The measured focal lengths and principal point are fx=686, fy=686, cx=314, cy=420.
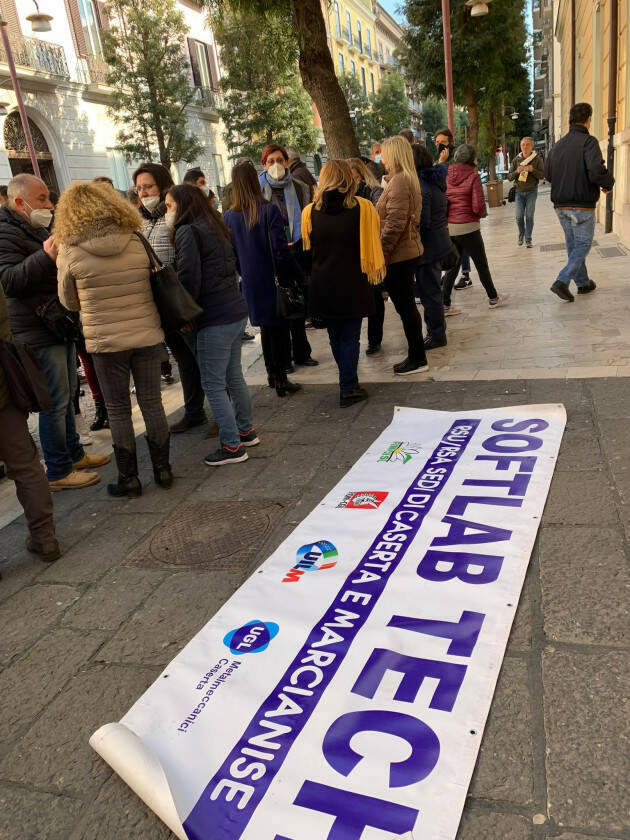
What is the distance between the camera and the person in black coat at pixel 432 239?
6.01 meters

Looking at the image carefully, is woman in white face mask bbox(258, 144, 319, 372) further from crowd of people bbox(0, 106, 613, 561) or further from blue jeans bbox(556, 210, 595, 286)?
blue jeans bbox(556, 210, 595, 286)

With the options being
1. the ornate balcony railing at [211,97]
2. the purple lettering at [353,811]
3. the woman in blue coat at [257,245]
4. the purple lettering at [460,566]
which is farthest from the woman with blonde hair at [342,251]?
the ornate balcony railing at [211,97]

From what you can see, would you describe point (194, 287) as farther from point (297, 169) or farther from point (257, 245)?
point (297, 169)

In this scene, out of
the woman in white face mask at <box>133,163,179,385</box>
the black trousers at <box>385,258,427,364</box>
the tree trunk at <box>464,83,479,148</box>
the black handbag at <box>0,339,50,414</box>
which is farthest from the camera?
the tree trunk at <box>464,83,479,148</box>

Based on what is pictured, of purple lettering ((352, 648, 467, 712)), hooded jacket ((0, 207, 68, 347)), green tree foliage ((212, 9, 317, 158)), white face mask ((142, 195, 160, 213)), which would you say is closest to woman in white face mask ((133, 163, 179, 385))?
white face mask ((142, 195, 160, 213))

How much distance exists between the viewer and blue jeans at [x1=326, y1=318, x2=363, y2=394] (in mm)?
5109

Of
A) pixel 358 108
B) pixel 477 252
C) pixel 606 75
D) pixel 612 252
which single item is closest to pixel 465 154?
pixel 477 252

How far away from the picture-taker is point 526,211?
12.3 m

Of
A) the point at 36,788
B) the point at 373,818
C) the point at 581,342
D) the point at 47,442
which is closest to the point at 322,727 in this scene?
the point at 373,818

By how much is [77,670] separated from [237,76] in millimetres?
29448

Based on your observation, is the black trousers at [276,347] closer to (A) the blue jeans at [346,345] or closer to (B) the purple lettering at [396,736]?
(A) the blue jeans at [346,345]

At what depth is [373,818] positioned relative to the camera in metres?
1.76

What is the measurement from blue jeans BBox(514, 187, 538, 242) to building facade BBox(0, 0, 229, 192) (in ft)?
46.5

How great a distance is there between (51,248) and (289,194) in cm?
320
